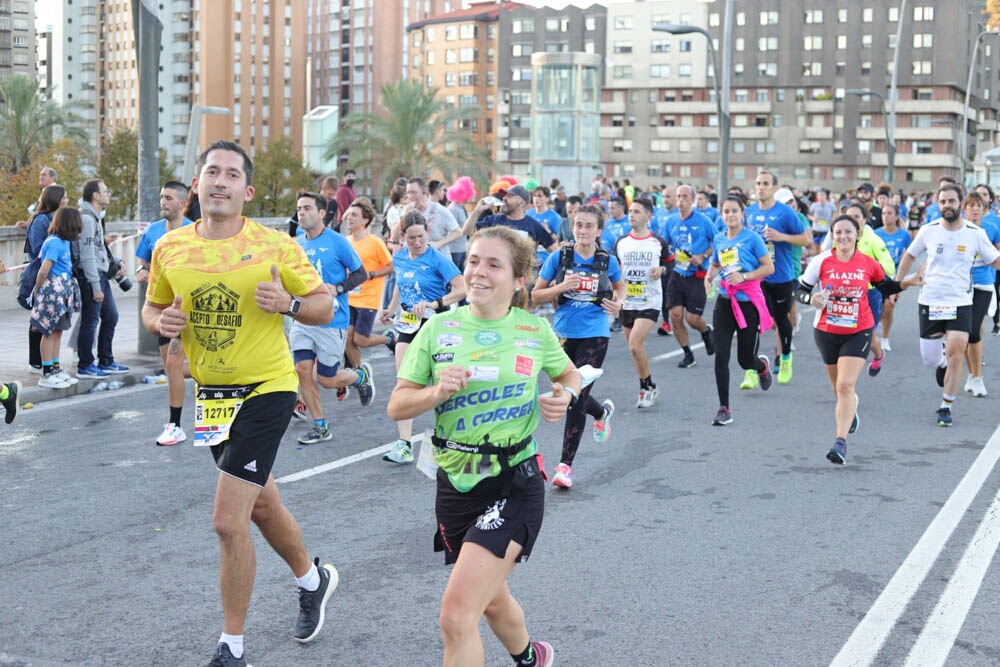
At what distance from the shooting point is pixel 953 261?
10.5 m

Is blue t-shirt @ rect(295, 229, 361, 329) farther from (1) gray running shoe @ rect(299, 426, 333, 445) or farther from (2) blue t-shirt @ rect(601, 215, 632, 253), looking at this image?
(2) blue t-shirt @ rect(601, 215, 632, 253)

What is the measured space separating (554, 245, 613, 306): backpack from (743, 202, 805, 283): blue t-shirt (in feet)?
15.8

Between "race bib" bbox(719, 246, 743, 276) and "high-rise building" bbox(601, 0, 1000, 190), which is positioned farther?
"high-rise building" bbox(601, 0, 1000, 190)

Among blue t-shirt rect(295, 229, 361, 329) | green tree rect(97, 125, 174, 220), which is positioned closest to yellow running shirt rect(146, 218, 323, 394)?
blue t-shirt rect(295, 229, 361, 329)

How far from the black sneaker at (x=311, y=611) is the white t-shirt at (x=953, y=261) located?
7204 mm

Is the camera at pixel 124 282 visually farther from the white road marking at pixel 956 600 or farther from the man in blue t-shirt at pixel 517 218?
the white road marking at pixel 956 600

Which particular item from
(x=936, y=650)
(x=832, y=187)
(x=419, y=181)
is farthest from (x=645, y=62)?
(x=936, y=650)

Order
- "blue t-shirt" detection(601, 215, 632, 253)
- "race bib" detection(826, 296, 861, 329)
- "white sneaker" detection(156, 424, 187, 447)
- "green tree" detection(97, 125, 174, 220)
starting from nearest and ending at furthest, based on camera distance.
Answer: "race bib" detection(826, 296, 861, 329), "white sneaker" detection(156, 424, 187, 447), "blue t-shirt" detection(601, 215, 632, 253), "green tree" detection(97, 125, 174, 220)

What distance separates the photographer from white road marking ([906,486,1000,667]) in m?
4.78

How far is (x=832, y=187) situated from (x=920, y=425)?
90.9 meters

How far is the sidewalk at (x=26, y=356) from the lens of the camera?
37.5ft

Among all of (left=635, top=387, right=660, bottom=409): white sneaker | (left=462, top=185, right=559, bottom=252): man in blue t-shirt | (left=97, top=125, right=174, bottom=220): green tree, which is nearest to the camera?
(left=635, top=387, right=660, bottom=409): white sneaker

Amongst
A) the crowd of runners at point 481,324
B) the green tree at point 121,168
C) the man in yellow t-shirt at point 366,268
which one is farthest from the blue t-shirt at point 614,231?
the green tree at point 121,168

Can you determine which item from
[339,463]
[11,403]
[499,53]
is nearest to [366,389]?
[339,463]
